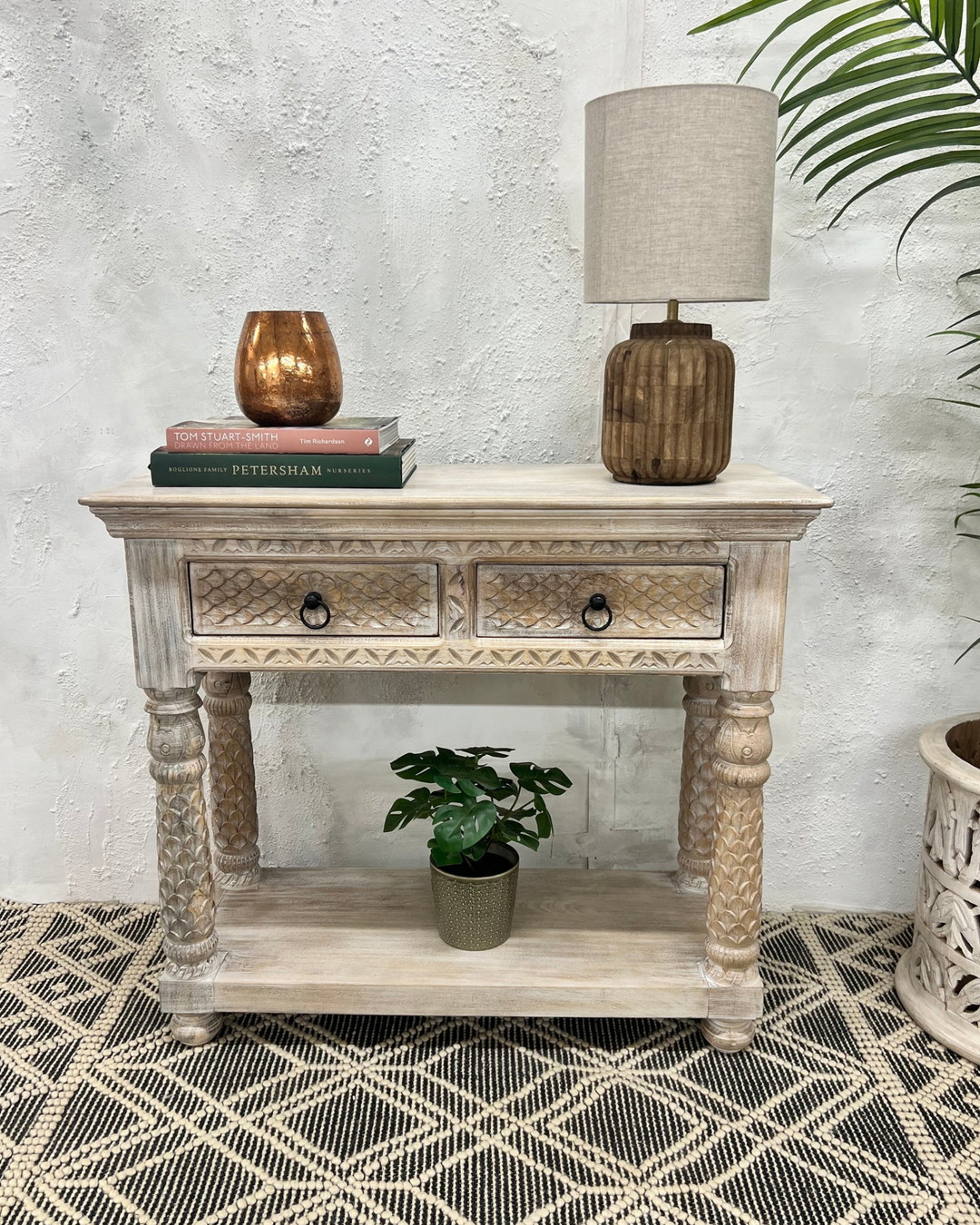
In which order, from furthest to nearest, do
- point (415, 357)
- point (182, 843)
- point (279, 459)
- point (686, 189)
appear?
point (415, 357) < point (182, 843) < point (279, 459) < point (686, 189)

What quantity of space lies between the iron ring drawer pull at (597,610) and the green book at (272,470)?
1.14 ft

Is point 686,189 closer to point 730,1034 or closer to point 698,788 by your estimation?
point 698,788

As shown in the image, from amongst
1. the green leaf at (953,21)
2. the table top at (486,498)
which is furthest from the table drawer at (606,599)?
the green leaf at (953,21)

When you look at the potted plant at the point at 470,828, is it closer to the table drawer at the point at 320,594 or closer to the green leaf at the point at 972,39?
the table drawer at the point at 320,594

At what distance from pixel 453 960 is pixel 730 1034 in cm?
47

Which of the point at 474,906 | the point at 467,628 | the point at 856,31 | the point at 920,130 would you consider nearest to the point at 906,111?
the point at 920,130

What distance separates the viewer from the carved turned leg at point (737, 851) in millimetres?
1422

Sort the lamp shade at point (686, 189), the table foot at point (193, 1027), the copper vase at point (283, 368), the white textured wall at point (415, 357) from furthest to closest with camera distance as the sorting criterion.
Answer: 1. the white textured wall at point (415, 357)
2. the table foot at point (193, 1027)
3. the copper vase at point (283, 368)
4. the lamp shade at point (686, 189)

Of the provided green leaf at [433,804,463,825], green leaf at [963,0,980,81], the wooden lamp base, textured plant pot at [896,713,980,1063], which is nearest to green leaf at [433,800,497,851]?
green leaf at [433,804,463,825]

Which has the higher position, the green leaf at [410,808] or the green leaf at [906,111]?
the green leaf at [906,111]

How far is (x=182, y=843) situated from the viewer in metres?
1.48

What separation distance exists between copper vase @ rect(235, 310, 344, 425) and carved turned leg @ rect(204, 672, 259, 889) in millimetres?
550

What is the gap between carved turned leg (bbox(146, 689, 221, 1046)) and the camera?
145 centimetres

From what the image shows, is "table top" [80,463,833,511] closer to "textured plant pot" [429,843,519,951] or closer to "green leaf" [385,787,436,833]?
"green leaf" [385,787,436,833]
